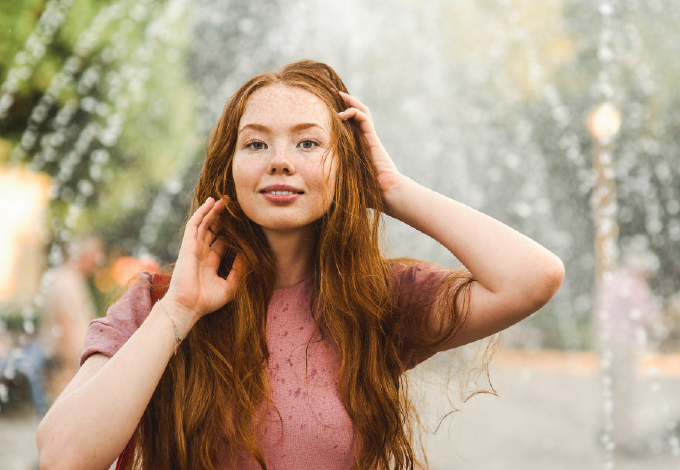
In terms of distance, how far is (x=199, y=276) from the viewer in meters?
1.44

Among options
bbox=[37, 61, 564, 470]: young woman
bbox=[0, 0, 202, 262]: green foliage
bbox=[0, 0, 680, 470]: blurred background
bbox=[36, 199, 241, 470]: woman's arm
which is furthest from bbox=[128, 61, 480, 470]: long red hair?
bbox=[0, 0, 202, 262]: green foliage

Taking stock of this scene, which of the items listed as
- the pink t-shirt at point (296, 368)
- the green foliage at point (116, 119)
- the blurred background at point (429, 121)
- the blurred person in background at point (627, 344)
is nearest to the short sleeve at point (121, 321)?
the pink t-shirt at point (296, 368)

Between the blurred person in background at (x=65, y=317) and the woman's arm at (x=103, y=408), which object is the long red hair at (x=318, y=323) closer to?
the woman's arm at (x=103, y=408)

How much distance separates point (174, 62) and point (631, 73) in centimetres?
633

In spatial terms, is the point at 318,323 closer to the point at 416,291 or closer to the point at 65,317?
the point at 416,291

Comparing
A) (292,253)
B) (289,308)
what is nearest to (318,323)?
(289,308)

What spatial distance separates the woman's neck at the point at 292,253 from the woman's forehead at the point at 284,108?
279 mm

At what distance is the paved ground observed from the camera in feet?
15.5

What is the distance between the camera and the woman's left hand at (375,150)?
5.17 feet

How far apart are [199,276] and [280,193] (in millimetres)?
277

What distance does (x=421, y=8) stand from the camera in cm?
770

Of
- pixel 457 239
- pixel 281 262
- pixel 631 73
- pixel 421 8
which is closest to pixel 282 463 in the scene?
pixel 281 262

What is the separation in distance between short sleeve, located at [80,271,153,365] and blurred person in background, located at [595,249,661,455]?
4.63 metres

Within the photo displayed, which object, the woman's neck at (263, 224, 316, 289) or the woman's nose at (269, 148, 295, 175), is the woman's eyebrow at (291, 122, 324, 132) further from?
the woman's neck at (263, 224, 316, 289)
